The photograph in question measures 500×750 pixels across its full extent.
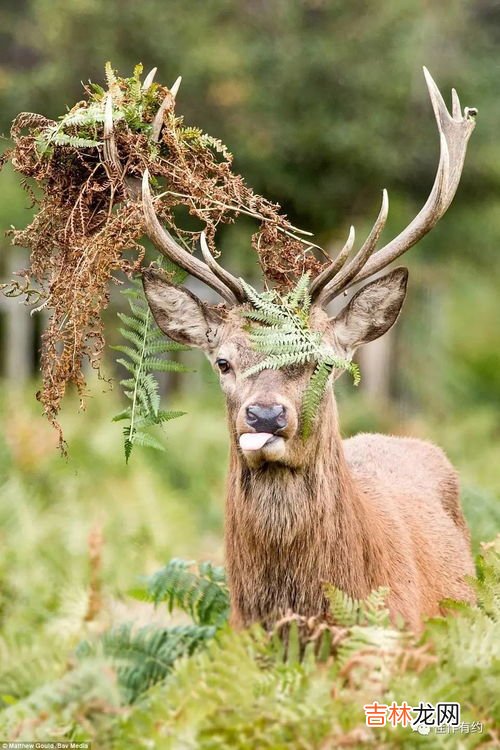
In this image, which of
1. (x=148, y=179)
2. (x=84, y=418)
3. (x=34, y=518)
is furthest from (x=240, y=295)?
(x=84, y=418)

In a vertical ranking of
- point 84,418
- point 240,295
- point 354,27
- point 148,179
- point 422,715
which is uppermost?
point 354,27

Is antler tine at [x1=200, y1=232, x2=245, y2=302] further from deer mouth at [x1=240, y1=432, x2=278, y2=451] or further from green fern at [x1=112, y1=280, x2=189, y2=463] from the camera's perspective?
deer mouth at [x1=240, y1=432, x2=278, y2=451]

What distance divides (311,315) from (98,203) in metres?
A: 1.10

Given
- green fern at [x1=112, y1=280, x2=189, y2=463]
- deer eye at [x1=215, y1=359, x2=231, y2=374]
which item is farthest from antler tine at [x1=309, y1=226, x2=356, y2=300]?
green fern at [x1=112, y1=280, x2=189, y2=463]

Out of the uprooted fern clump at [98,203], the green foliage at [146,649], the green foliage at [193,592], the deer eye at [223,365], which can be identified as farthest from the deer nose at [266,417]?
the green foliage at [193,592]

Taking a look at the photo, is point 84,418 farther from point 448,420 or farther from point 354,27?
point 354,27

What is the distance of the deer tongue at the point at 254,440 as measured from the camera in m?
5.03

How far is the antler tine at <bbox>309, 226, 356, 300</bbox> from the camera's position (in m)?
5.39

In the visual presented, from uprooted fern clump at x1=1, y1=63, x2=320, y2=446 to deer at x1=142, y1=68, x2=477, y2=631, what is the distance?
0.72ft

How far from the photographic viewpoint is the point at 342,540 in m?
5.41

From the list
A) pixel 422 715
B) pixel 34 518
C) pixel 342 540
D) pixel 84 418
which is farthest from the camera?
pixel 84 418

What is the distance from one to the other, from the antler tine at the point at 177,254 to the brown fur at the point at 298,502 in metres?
0.12

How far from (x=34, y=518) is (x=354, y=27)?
9597mm

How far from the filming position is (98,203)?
5.69 meters
